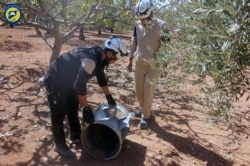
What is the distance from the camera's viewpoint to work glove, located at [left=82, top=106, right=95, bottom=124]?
408 cm

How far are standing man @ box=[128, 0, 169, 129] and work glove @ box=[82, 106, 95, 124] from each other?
3.38 feet

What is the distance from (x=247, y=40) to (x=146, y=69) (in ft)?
10.8

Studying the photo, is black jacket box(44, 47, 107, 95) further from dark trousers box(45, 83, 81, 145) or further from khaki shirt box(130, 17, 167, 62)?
khaki shirt box(130, 17, 167, 62)

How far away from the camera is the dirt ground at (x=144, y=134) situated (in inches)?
175

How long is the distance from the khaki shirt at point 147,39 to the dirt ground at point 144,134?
1.20m

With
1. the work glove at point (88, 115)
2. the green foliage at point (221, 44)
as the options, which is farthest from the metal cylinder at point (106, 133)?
the green foliage at point (221, 44)

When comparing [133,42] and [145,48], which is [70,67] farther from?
[133,42]

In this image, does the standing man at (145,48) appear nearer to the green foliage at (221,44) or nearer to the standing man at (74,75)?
the standing man at (74,75)

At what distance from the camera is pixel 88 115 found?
4098 mm

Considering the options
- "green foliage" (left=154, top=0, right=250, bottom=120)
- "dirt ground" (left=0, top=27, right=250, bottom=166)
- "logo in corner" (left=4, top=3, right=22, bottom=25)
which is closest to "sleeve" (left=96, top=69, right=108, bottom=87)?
"dirt ground" (left=0, top=27, right=250, bottom=166)

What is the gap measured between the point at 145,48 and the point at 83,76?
159 centimetres

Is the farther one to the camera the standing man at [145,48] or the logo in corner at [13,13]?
the logo in corner at [13,13]

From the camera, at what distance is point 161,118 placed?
6.06 meters

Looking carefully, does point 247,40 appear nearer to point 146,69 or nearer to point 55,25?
point 146,69
